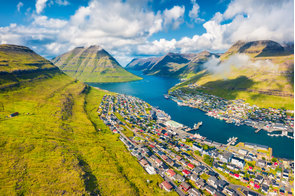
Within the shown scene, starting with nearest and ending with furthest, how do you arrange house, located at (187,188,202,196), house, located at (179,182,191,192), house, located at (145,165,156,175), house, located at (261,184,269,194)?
1. house, located at (187,188,202,196)
2. house, located at (179,182,191,192)
3. house, located at (261,184,269,194)
4. house, located at (145,165,156,175)

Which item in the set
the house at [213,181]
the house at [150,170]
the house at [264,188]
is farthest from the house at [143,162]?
the house at [264,188]

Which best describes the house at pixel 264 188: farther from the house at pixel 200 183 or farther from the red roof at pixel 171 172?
the red roof at pixel 171 172

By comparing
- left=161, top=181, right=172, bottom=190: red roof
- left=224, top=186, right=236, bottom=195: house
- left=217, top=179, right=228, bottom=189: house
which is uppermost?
left=161, top=181, right=172, bottom=190: red roof

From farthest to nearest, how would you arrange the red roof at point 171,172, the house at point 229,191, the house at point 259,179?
the red roof at point 171,172, the house at point 259,179, the house at point 229,191

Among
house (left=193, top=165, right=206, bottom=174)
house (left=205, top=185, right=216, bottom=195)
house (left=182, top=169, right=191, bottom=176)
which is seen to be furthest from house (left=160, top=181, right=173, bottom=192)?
house (left=193, top=165, right=206, bottom=174)

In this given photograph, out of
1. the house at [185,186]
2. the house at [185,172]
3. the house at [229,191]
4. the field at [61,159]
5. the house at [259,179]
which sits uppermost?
the field at [61,159]

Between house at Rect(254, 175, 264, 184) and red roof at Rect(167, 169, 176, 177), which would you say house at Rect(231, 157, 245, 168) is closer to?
house at Rect(254, 175, 264, 184)

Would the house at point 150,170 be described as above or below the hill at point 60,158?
below

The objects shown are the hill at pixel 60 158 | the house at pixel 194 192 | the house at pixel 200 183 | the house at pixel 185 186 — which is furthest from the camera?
the house at pixel 200 183
